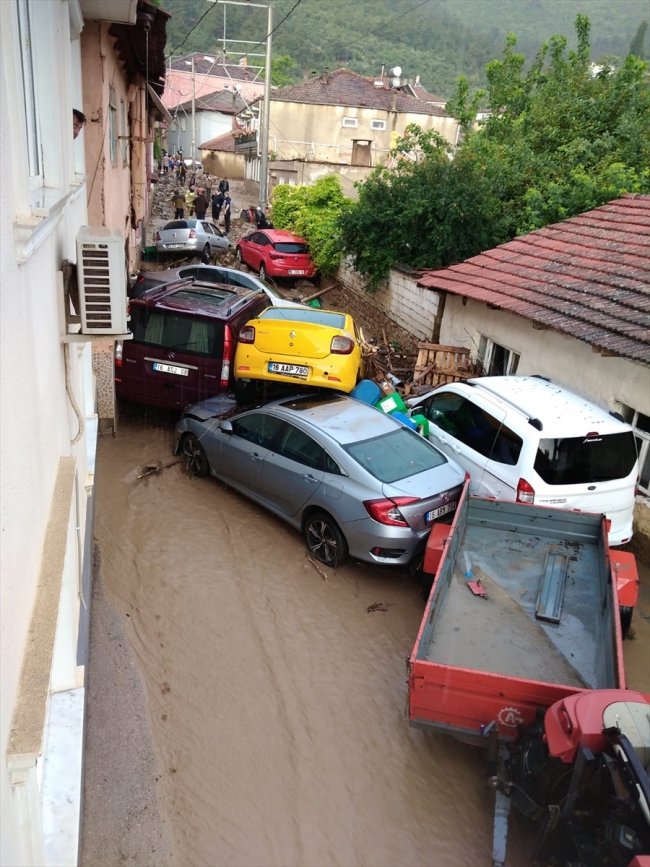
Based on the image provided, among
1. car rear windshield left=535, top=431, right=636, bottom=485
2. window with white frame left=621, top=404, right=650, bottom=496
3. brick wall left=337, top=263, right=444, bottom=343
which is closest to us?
car rear windshield left=535, top=431, right=636, bottom=485

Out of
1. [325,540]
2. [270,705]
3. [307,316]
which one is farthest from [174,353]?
[270,705]

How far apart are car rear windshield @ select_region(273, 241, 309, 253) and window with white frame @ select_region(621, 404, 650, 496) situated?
13.8 m

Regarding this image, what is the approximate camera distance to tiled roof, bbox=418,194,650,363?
8317 mm

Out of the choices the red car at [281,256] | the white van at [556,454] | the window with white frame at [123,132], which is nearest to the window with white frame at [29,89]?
the white van at [556,454]

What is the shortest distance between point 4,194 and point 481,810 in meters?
4.86

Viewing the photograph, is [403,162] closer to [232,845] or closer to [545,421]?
[545,421]

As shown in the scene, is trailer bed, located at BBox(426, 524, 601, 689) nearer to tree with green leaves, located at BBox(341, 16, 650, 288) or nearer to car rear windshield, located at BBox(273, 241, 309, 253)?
tree with green leaves, located at BBox(341, 16, 650, 288)

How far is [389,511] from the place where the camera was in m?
6.77

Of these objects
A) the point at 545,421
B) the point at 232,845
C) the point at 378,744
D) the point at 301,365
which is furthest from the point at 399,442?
the point at 232,845

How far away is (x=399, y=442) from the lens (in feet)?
25.0

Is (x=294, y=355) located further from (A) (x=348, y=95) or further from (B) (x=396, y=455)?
(A) (x=348, y=95)

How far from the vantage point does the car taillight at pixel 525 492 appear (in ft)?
22.5

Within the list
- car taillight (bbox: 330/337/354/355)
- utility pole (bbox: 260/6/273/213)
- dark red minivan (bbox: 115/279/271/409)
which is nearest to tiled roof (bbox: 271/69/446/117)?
utility pole (bbox: 260/6/273/213)

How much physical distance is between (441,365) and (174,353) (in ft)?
15.5
